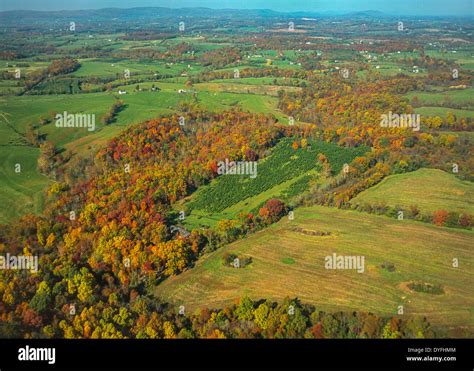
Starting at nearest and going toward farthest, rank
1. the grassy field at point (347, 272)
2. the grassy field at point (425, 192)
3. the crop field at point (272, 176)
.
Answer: the grassy field at point (347, 272)
the grassy field at point (425, 192)
the crop field at point (272, 176)

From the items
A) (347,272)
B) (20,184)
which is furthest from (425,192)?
(20,184)

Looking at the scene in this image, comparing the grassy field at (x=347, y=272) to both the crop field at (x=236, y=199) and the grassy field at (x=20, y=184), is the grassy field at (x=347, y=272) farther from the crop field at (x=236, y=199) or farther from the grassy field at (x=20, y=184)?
the grassy field at (x=20, y=184)

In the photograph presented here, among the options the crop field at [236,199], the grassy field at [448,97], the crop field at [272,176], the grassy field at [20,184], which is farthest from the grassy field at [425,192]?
the grassy field at [20,184]

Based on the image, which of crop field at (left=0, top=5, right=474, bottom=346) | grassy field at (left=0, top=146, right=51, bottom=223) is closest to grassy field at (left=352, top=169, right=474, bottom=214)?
crop field at (left=0, top=5, right=474, bottom=346)

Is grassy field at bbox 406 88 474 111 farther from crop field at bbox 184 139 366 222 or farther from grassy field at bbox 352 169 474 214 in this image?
grassy field at bbox 352 169 474 214

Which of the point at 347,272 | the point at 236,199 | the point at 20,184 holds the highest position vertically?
the point at 20,184

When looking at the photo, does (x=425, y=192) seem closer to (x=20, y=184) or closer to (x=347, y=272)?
(x=347, y=272)
